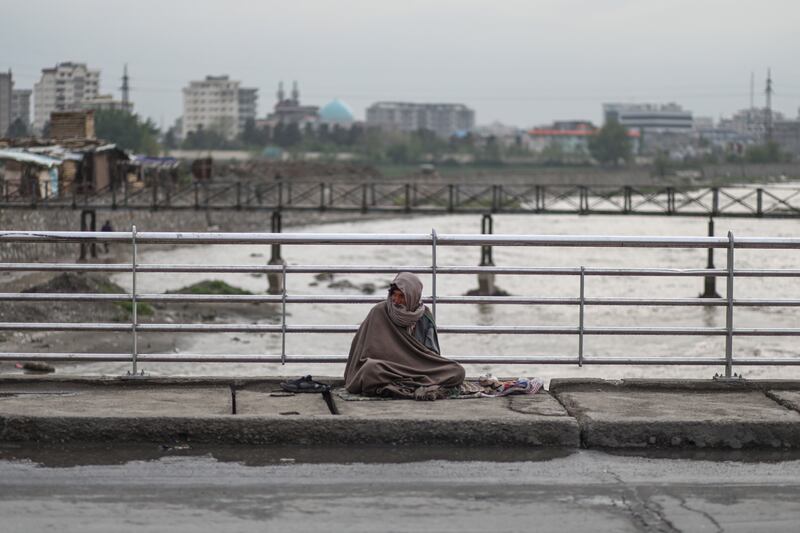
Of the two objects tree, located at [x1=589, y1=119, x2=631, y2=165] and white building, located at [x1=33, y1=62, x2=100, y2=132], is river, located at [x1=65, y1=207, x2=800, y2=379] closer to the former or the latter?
white building, located at [x1=33, y1=62, x2=100, y2=132]

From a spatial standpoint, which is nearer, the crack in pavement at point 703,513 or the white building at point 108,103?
the crack in pavement at point 703,513

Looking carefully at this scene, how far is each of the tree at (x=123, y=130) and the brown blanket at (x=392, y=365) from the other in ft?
326

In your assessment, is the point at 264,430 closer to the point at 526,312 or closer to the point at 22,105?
the point at 526,312

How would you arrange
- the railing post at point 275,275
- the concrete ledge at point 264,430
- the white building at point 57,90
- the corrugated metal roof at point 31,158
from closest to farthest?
the concrete ledge at point 264,430, the railing post at point 275,275, the corrugated metal roof at point 31,158, the white building at point 57,90

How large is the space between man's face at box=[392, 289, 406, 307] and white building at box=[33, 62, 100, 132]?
98282 millimetres

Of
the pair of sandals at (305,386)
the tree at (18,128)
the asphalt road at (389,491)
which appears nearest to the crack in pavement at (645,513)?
the asphalt road at (389,491)

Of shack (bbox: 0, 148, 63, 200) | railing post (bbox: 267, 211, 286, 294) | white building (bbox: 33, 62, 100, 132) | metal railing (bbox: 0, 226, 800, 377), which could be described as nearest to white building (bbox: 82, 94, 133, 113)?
white building (bbox: 33, 62, 100, 132)

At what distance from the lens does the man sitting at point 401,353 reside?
761 cm

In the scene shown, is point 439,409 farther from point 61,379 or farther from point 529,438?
point 61,379

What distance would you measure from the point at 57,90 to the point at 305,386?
10415 centimetres

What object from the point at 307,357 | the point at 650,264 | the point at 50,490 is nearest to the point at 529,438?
the point at 307,357

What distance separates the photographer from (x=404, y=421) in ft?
22.8

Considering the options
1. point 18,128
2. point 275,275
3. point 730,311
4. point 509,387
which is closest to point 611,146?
point 18,128

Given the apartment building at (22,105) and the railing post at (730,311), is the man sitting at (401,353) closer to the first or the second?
the railing post at (730,311)
